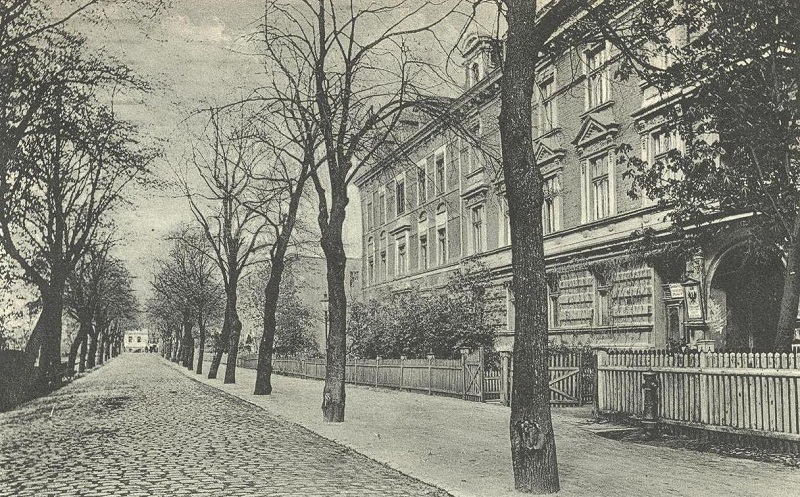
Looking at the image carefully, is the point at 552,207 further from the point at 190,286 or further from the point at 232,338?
the point at 190,286

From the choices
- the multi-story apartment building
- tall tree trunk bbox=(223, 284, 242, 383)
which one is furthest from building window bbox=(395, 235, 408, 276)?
tall tree trunk bbox=(223, 284, 242, 383)

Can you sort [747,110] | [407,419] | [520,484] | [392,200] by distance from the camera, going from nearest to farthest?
1. [520,484]
2. [747,110]
3. [407,419]
4. [392,200]

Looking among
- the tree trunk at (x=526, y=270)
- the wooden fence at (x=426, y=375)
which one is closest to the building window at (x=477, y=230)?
the wooden fence at (x=426, y=375)

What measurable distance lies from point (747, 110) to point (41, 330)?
76.7ft

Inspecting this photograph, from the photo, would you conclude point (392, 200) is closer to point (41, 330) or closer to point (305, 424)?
point (41, 330)

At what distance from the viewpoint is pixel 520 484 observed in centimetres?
770

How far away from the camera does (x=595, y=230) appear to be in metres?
23.4

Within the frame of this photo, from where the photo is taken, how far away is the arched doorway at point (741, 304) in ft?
61.8

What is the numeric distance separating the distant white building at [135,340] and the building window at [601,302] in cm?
18112

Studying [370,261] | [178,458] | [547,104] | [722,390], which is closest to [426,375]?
[547,104]

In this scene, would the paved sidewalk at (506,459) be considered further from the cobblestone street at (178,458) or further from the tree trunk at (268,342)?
the tree trunk at (268,342)

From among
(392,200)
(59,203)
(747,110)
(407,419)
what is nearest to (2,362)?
(59,203)

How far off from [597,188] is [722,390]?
1337 cm

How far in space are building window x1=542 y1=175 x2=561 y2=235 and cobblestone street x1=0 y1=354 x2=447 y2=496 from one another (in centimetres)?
1275
